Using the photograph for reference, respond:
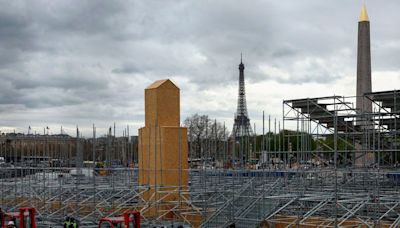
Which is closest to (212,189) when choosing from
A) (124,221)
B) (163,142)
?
(163,142)

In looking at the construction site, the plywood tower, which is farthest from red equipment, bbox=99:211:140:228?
the plywood tower

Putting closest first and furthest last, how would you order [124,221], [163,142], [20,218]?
[124,221]
[20,218]
[163,142]

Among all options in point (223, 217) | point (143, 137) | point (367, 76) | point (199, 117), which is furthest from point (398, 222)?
point (199, 117)

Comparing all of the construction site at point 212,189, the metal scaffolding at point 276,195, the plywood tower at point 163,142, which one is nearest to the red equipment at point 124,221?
the construction site at point 212,189

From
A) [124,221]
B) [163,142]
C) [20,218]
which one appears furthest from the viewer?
[163,142]

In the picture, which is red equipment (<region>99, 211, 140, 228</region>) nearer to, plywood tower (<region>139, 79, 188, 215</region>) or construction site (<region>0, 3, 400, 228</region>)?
construction site (<region>0, 3, 400, 228</region>)

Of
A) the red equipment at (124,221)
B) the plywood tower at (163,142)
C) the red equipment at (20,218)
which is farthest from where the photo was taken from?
the plywood tower at (163,142)

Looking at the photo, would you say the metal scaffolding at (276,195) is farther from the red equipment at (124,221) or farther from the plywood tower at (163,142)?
the red equipment at (124,221)

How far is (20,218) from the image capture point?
19.0 meters

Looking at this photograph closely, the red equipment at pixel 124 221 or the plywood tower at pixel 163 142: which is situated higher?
the plywood tower at pixel 163 142

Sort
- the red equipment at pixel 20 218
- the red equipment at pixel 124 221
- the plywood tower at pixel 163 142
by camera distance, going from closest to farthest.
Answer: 1. the red equipment at pixel 124 221
2. the red equipment at pixel 20 218
3. the plywood tower at pixel 163 142

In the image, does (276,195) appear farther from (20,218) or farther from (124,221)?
(20,218)

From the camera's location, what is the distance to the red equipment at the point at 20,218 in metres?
18.9

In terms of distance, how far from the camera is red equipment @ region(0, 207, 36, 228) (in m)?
18.9
